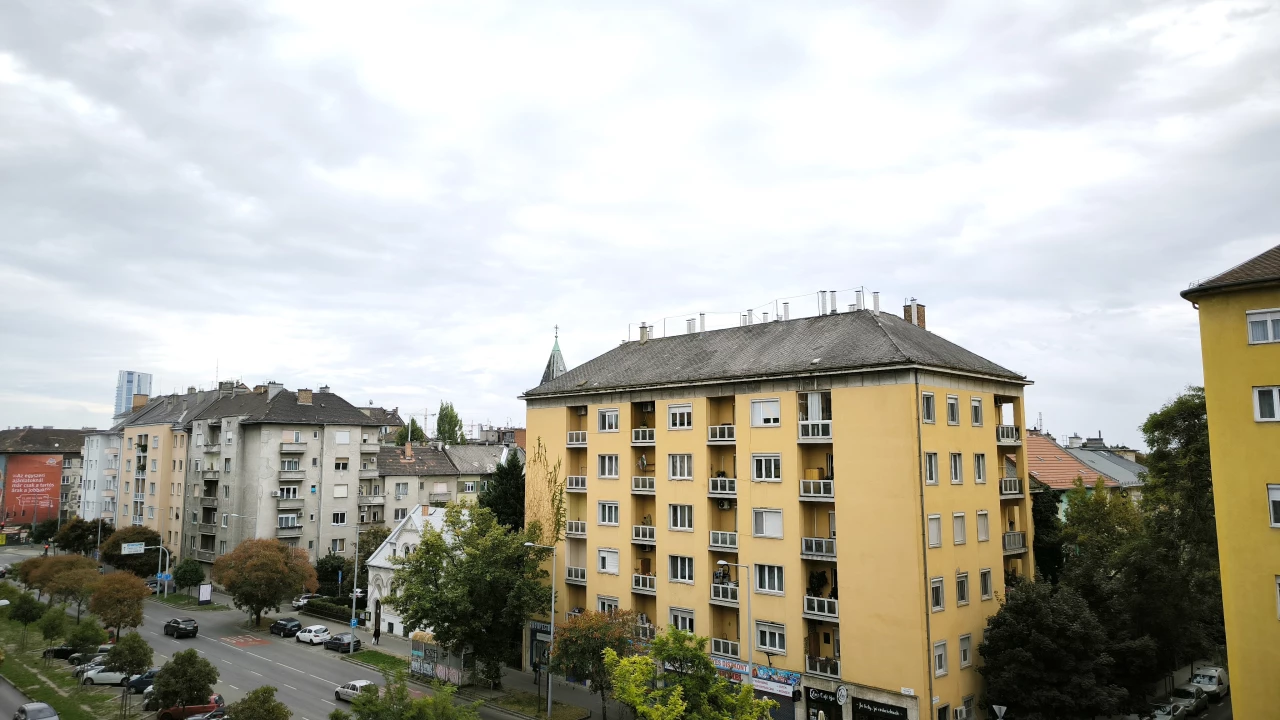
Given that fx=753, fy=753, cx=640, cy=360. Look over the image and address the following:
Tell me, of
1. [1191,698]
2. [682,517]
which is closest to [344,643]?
[682,517]

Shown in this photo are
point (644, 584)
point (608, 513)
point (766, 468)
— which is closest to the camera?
point (766, 468)

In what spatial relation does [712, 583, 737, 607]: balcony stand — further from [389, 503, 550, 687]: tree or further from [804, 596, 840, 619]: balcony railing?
[389, 503, 550, 687]: tree

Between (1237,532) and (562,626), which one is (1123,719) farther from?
(562,626)

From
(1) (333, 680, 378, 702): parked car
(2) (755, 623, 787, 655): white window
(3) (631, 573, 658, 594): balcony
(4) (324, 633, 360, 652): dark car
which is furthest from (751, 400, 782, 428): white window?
(4) (324, 633, 360, 652): dark car

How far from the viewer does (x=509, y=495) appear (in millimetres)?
67000

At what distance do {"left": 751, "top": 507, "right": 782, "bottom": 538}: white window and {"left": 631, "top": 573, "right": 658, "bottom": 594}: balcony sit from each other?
24.5ft

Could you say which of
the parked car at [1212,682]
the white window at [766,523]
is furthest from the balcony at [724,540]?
the parked car at [1212,682]

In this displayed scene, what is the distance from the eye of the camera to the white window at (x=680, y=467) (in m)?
42.6

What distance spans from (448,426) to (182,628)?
266 ft

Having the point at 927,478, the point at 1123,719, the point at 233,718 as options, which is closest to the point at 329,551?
the point at 233,718

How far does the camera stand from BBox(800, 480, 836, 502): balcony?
3697cm

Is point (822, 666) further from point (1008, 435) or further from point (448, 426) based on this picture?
point (448, 426)

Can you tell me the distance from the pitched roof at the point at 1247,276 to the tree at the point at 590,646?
29.3 metres

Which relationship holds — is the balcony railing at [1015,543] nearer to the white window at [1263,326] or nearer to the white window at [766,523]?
the white window at [766,523]
